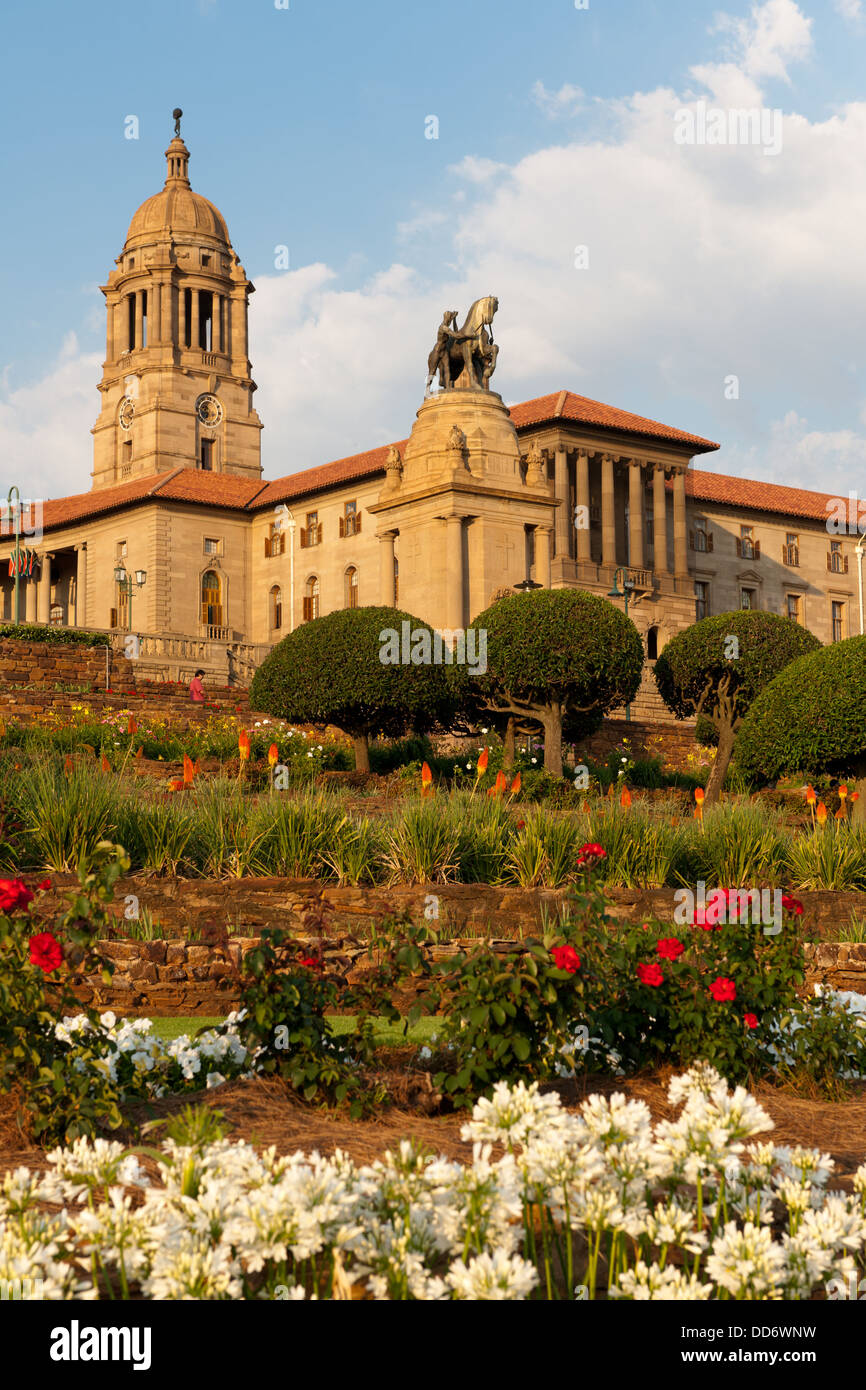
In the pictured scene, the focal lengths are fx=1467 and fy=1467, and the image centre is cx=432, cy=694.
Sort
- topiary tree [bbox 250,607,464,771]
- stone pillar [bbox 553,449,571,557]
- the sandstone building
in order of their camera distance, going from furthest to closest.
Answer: the sandstone building, stone pillar [bbox 553,449,571,557], topiary tree [bbox 250,607,464,771]

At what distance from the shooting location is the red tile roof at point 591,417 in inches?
2554

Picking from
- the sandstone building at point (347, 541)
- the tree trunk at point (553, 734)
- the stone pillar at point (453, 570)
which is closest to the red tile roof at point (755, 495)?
the sandstone building at point (347, 541)

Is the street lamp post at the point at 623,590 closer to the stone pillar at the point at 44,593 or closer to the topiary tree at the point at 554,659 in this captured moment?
the topiary tree at the point at 554,659

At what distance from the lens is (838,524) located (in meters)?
78.2

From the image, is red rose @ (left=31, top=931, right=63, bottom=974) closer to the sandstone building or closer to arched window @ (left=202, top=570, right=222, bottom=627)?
the sandstone building

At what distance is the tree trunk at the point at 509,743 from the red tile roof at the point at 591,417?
3698 centimetres

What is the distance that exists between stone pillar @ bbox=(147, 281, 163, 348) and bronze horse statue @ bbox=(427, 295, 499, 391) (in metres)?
57.3

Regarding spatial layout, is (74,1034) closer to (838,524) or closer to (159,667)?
(159,667)

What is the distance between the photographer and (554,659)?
1056 inches

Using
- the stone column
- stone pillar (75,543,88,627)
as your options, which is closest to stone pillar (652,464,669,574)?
stone pillar (75,543,88,627)

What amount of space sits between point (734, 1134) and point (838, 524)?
77.2m

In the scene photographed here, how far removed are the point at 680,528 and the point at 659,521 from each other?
2.01 meters

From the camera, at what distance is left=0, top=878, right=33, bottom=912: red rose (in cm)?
576
